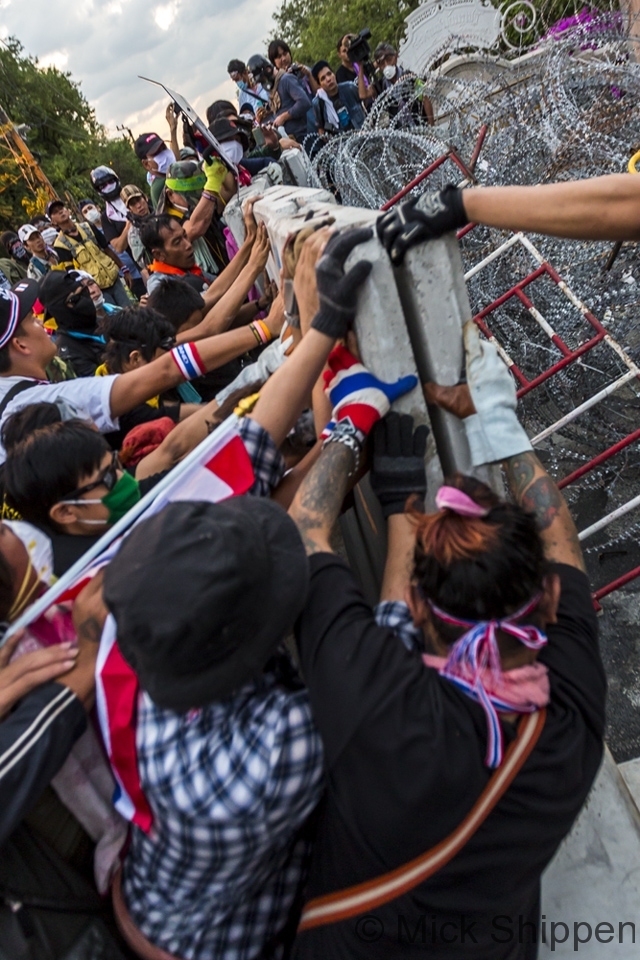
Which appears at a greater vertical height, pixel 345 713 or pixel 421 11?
pixel 421 11

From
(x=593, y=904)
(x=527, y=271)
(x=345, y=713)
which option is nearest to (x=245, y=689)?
(x=345, y=713)

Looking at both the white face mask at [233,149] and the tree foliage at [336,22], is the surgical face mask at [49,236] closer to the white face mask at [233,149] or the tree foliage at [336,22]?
the white face mask at [233,149]

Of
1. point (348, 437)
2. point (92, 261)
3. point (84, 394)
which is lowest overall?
point (348, 437)

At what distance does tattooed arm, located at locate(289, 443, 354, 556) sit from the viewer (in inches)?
62.1

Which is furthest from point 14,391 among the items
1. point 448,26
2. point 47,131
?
point 47,131

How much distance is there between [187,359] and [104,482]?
1.02 meters

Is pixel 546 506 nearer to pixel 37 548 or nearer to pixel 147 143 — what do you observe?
pixel 37 548

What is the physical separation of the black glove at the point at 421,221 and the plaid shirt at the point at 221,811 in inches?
46.1

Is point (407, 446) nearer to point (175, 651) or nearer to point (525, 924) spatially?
point (175, 651)

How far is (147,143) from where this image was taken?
682 centimetres

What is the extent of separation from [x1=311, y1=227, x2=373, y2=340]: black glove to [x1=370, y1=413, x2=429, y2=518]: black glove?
A: 314 mm

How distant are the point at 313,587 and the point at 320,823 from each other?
21.2 inches

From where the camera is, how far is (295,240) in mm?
2002

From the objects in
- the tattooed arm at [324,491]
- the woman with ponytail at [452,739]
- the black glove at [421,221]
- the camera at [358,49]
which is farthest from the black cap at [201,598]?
the camera at [358,49]
